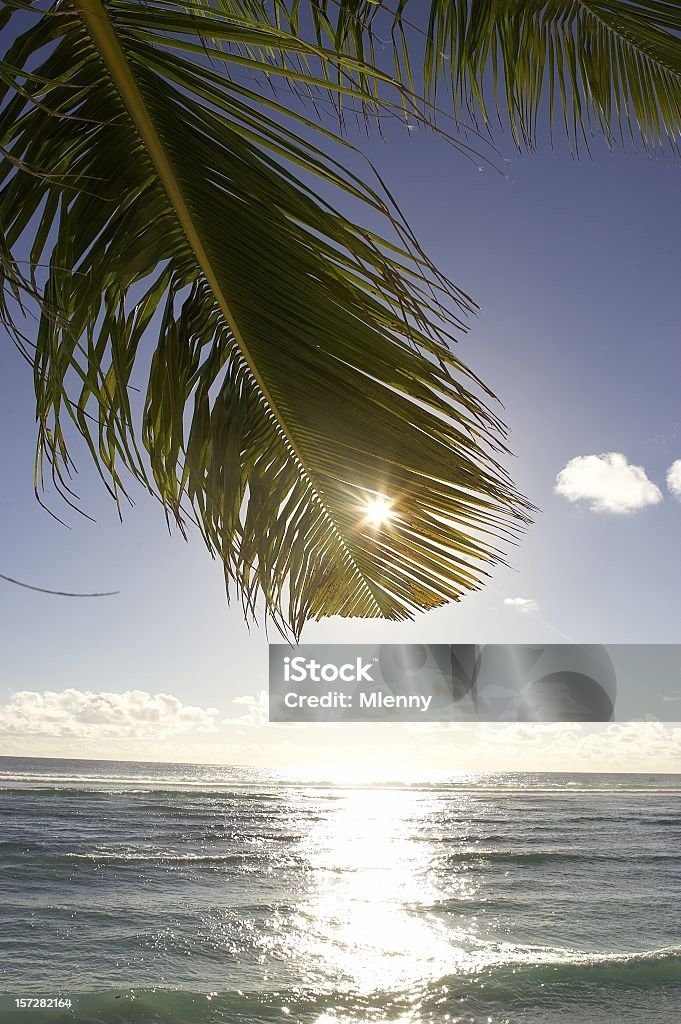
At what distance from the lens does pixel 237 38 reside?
2.51 feet

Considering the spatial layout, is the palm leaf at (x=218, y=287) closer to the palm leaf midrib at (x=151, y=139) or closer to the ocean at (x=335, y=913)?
the palm leaf midrib at (x=151, y=139)

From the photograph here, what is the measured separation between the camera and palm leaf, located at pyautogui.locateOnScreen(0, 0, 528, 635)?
81cm

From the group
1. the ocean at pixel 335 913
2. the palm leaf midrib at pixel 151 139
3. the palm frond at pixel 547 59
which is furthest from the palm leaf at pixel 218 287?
the ocean at pixel 335 913

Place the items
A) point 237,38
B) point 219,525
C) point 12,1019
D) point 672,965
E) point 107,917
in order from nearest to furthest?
point 237,38 < point 219,525 < point 12,1019 < point 672,965 < point 107,917

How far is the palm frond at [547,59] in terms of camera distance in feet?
4.56

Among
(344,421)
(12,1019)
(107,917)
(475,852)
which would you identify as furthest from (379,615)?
(475,852)

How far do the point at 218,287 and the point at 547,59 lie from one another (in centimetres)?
120

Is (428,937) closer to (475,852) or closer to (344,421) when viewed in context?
(475,852)

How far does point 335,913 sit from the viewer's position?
13.0m

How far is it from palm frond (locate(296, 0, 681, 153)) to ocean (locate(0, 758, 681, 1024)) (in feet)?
29.8

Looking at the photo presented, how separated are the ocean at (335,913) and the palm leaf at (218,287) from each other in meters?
8.79

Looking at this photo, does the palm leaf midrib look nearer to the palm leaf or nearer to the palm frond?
the palm leaf

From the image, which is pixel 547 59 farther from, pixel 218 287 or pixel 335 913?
pixel 335 913

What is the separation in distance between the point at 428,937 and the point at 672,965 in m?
3.51
